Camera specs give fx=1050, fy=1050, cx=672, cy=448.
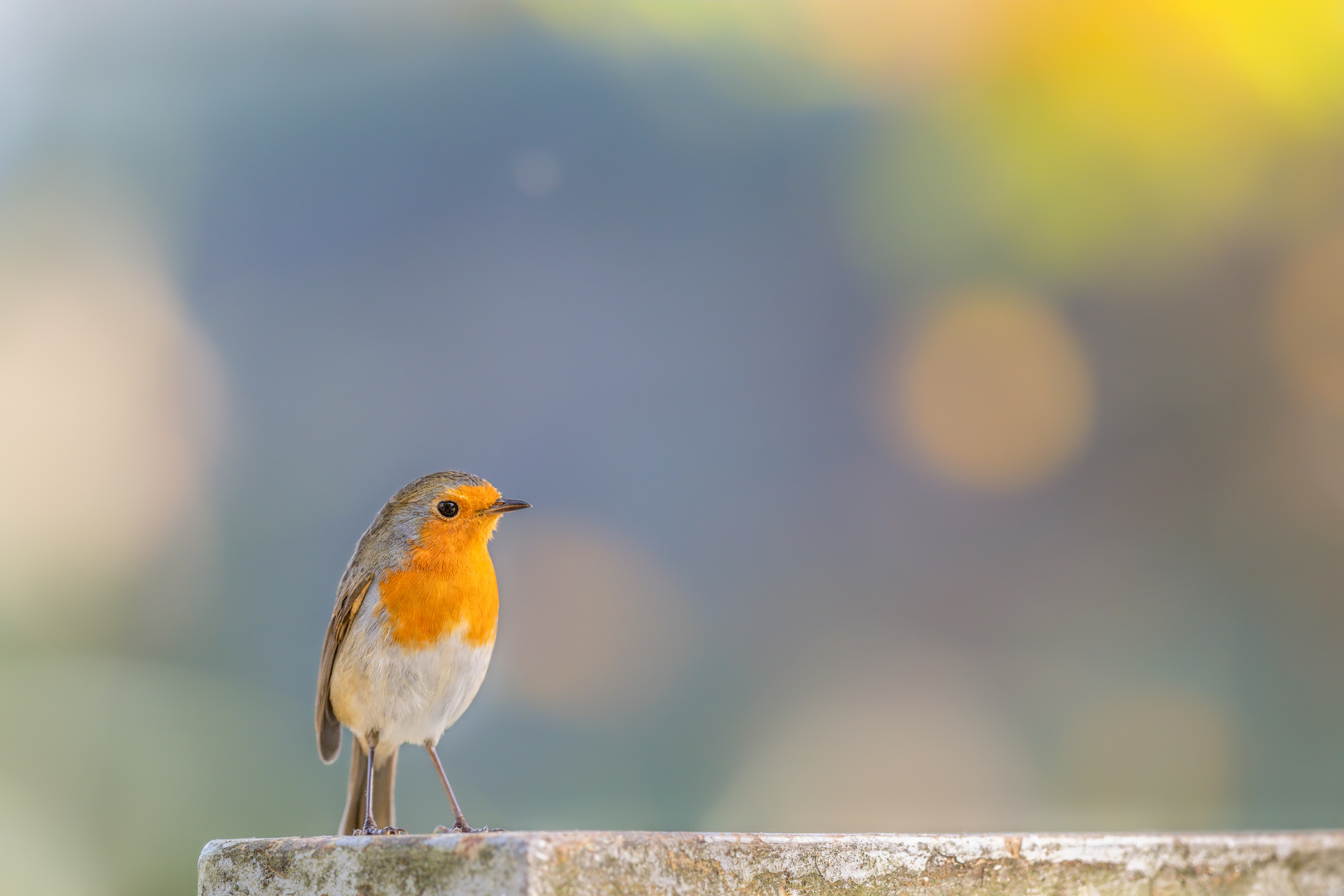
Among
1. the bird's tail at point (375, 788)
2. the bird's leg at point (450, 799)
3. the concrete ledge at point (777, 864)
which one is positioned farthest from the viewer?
the bird's tail at point (375, 788)

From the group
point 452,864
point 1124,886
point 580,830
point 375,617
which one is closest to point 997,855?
point 1124,886

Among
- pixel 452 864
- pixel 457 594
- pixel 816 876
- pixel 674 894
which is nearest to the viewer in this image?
pixel 452 864

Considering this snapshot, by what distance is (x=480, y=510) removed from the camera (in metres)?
2.69

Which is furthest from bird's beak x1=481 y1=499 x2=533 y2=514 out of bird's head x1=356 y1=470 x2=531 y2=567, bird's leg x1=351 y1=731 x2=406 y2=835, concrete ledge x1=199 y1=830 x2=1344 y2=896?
concrete ledge x1=199 y1=830 x2=1344 y2=896

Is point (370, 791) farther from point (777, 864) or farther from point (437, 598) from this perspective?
point (777, 864)

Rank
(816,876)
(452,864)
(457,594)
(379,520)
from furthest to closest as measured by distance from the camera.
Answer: (379,520), (457,594), (816,876), (452,864)

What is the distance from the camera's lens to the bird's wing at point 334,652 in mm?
2734

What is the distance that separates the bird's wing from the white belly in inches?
1.3

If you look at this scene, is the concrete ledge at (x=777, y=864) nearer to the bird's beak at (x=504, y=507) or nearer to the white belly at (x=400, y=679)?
the white belly at (x=400, y=679)

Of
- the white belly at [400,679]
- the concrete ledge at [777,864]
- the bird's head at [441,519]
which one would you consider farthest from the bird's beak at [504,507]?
the concrete ledge at [777,864]

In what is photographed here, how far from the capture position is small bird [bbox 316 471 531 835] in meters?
→ 2.60

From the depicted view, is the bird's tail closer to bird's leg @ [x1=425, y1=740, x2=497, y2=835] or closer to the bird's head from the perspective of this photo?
bird's leg @ [x1=425, y1=740, x2=497, y2=835]

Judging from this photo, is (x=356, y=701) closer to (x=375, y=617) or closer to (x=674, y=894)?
(x=375, y=617)

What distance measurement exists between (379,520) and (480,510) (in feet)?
1.07
